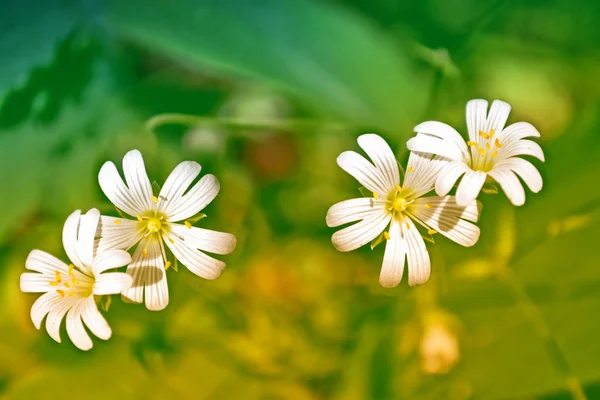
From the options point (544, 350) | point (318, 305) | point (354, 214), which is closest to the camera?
point (354, 214)

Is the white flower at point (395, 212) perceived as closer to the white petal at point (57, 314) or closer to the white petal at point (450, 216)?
the white petal at point (450, 216)

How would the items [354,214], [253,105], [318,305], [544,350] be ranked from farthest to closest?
[253,105], [318,305], [544,350], [354,214]

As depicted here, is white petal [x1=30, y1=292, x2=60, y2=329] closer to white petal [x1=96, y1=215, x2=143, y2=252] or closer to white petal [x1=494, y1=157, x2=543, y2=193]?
white petal [x1=96, y1=215, x2=143, y2=252]

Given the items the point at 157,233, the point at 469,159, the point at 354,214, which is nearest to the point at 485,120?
the point at 469,159

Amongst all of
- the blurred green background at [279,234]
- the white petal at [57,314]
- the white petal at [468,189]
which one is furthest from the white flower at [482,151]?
the white petal at [57,314]

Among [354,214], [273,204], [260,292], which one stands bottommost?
[354,214]

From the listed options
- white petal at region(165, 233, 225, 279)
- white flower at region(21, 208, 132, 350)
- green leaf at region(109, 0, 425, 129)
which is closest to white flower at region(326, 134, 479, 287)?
white petal at region(165, 233, 225, 279)

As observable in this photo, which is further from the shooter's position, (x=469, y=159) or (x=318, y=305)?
(x=318, y=305)

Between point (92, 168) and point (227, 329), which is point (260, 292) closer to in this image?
point (227, 329)
